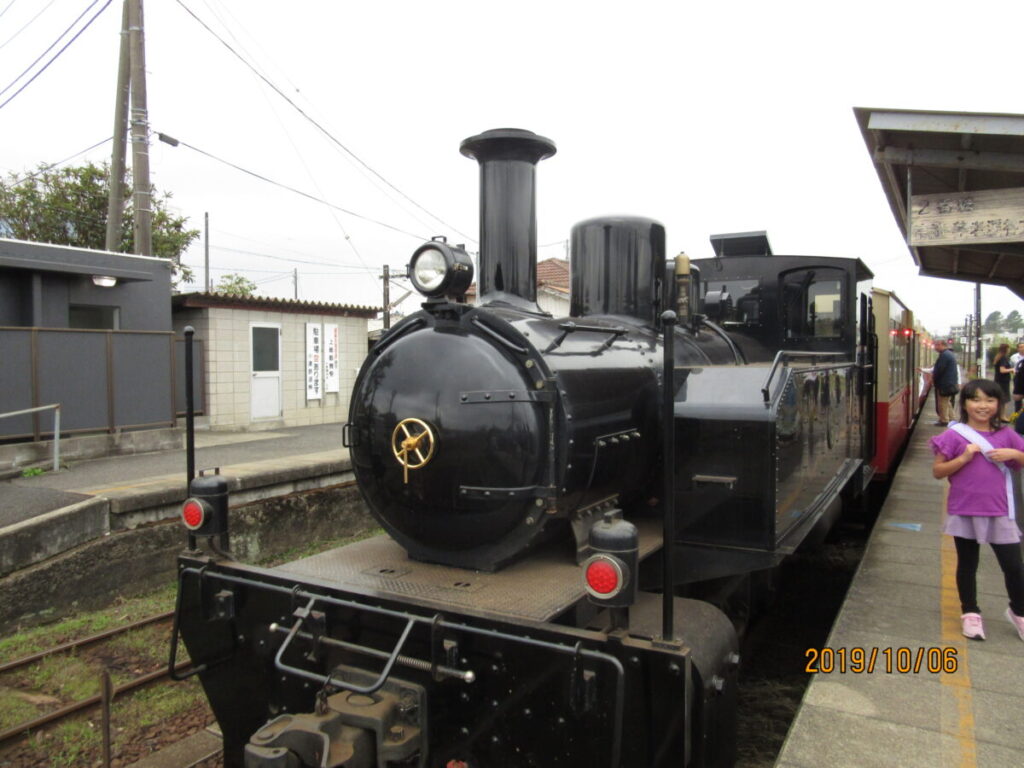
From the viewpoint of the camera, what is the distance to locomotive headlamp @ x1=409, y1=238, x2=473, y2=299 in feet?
10.5

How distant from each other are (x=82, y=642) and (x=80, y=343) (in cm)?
617

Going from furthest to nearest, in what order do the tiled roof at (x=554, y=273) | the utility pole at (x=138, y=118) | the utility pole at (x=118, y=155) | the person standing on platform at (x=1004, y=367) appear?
the tiled roof at (x=554, y=273) < the person standing on platform at (x=1004, y=367) < the utility pole at (x=118, y=155) < the utility pole at (x=138, y=118)

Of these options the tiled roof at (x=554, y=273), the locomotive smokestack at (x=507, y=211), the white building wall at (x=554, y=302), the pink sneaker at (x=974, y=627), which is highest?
the tiled roof at (x=554, y=273)

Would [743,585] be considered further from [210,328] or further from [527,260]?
[210,328]

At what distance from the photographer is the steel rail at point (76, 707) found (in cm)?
404

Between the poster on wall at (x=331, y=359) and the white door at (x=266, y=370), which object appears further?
the poster on wall at (x=331, y=359)

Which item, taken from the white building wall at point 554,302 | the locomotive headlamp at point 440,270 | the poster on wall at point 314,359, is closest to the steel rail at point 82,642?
the locomotive headlamp at point 440,270

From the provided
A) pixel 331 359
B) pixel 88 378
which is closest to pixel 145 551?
pixel 88 378

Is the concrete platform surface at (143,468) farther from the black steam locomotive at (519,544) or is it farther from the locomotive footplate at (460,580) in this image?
the locomotive footplate at (460,580)

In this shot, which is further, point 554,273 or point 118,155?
point 554,273

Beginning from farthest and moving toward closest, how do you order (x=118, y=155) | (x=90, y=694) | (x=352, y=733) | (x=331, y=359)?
(x=331, y=359), (x=118, y=155), (x=90, y=694), (x=352, y=733)

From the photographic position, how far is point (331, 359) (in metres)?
15.3

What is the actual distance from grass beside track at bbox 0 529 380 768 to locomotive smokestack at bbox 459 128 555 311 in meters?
3.22
